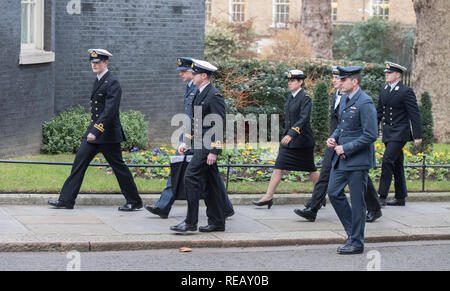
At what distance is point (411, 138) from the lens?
1137cm

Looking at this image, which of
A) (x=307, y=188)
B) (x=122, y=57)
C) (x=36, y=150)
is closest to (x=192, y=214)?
(x=307, y=188)

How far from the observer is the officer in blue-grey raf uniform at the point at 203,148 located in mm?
9078

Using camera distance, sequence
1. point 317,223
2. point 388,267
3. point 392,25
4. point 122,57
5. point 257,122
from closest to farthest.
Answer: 1. point 388,267
2. point 317,223
3. point 122,57
4. point 257,122
5. point 392,25

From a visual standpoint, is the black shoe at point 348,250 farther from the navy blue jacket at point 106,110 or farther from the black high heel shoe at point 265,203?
the navy blue jacket at point 106,110

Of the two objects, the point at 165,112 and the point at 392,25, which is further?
the point at 392,25

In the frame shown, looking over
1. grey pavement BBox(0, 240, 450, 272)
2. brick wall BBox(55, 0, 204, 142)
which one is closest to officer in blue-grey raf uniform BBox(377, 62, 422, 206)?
grey pavement BBox(0, 240, 450, 272)

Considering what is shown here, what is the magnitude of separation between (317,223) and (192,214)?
1847mm

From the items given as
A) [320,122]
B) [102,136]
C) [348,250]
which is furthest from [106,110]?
[320,122]

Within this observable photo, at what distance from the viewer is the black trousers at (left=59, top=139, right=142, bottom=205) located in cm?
1015

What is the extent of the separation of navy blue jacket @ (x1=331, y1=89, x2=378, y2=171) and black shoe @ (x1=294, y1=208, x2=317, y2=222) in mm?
1595

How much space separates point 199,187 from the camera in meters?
9.15

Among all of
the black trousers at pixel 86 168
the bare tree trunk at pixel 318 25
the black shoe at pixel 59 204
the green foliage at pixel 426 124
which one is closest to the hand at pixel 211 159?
the black trousers at pixel 86 168

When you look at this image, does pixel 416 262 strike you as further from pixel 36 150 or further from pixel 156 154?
pixel 36 150
